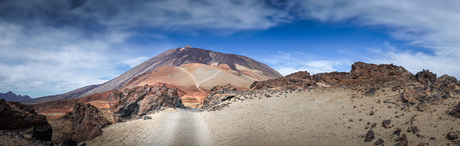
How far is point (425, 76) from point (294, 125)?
653 centimetres

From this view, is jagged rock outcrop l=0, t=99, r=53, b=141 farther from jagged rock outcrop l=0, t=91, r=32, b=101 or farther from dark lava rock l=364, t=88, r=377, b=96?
jagged rock outcrop l=0, t=91, r=32, b=101

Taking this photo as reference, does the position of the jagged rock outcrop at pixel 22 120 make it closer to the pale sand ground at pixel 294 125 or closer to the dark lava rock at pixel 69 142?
the dark lava rock at pixel 69 142

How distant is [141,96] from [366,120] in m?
11.6

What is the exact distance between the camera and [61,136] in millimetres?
6469

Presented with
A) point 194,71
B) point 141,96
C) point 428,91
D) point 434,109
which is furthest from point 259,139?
point 194,71

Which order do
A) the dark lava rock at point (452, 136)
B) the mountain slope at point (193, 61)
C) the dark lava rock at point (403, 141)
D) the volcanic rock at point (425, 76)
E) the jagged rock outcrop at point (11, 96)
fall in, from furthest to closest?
the mountain slope at point (193, 61) → the jagged rock outcrop at point (11, 96) → the volcanic rock at point (425, 76) → the dark lava rock at point (403, 141) → the dark lava rock at point (452, 136)

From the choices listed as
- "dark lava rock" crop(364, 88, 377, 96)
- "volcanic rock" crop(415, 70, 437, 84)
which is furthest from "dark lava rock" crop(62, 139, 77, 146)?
"volcanic rock" crop(415, 70, 437, 84)

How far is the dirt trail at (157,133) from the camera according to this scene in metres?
7.07

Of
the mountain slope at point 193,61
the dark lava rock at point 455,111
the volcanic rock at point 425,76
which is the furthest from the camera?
the mountain slope at point 193,61

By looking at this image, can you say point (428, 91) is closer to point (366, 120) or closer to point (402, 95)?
point (402, 95)

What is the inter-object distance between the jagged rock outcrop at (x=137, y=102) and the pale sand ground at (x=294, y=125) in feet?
4.46

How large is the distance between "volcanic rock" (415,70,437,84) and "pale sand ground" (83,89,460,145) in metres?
2.57

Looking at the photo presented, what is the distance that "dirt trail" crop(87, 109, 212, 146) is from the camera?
278 inches

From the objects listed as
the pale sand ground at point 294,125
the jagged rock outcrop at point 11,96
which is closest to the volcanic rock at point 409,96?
the pale sand ground at point 294,125
